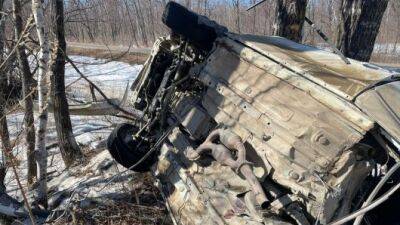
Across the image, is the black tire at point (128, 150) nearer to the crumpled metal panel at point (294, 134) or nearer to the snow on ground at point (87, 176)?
the snow on ground at point (87, 176)

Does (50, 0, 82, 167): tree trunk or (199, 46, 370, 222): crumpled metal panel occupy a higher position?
(199, 46, 370, 222): crumpled metal panel

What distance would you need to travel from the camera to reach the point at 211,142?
14.7ft

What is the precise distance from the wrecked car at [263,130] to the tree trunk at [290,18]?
79.7 inches

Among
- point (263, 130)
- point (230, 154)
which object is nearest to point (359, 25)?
point (263, 130)

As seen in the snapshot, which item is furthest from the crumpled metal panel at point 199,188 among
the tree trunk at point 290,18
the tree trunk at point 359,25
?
the tree trunk at point 359,25

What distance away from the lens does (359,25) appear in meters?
7.16

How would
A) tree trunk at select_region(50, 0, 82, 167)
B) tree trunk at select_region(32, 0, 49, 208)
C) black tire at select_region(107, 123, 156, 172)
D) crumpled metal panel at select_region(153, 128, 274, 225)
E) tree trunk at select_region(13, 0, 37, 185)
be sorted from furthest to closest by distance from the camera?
tree trunk at select_region(50, 0, 82, 167), tree trunk at select_region(13, 0, 37, 185), black tire at select_region(107, 123, 156, 172), tree trunk at select_region(32, 0, 49, 208), crumpled metal panel at select_region(153, 128, 274, 225)

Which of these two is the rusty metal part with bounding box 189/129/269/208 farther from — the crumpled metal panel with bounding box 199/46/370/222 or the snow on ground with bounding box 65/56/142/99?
the snow on ground with bounding box 65/56/142/99

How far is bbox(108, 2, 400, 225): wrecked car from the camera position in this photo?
356 cm

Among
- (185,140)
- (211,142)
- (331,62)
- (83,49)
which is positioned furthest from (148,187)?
(83,49)

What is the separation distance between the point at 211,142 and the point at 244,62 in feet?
2.85

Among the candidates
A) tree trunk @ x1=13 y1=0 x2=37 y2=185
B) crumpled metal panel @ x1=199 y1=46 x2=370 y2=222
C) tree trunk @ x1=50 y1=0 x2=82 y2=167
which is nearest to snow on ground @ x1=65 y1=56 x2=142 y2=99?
tree trunk @ x1=50 y1=0 x2=82 y2=167

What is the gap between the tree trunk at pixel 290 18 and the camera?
24.7 ft

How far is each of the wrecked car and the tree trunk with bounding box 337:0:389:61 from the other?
6.50 ft
